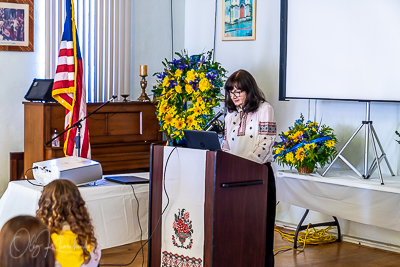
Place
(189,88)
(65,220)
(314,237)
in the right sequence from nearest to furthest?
1. (65,220)
2. (189,88)
3. (314,237)

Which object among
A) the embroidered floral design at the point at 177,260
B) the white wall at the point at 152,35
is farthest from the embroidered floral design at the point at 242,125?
the white wall at the point at 152,35

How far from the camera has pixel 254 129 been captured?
358 centimetres

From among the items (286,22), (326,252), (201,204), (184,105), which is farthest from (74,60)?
(326,252)

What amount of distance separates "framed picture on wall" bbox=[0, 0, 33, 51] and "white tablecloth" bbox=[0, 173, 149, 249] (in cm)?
220

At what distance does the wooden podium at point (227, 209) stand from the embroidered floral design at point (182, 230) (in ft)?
0.26

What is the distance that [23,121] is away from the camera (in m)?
5.41

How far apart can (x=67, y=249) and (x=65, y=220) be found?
0.37 feet

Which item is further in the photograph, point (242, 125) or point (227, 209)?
point (242, 125)

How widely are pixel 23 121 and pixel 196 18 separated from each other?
2.43 meters

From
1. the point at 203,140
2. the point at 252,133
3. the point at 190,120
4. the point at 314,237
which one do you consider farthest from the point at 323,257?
the point at 203,140

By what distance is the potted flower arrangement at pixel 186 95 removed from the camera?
4.38 metres

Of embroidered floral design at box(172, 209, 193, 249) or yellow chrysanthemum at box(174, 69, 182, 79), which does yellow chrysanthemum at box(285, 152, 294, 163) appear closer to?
yellow chrysanthemum at box(174, 69, 182, 79)

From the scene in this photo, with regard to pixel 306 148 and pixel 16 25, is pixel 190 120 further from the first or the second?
pixel 16 25

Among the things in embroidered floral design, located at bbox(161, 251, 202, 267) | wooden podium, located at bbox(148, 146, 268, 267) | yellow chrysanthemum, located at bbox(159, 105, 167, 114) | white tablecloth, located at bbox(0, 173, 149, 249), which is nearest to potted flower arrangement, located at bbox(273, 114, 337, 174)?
yellow chrysanthemum, located at bbox(159, 105, 167, 114)
